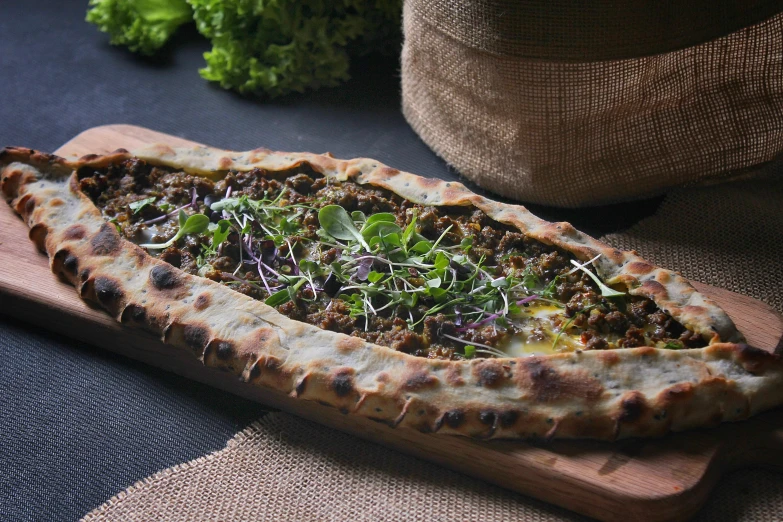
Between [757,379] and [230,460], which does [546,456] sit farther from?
[230,460]

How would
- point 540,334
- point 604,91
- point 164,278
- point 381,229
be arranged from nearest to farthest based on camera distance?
point 540,334 → point 164,278 → point 381,229 → point 604,91

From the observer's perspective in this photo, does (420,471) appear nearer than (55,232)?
Yes

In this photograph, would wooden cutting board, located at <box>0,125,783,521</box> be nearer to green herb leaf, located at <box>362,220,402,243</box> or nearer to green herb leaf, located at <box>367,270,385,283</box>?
green herb leaf, located at <box>367,270,385,283</box>

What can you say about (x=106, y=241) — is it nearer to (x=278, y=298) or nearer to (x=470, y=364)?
(x=278, y=298)

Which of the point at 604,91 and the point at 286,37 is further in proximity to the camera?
the point at 286,37

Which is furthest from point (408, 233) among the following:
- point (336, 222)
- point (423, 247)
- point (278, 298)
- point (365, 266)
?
point (278, 298)

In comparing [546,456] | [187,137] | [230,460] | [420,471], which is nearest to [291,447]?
[230,460]

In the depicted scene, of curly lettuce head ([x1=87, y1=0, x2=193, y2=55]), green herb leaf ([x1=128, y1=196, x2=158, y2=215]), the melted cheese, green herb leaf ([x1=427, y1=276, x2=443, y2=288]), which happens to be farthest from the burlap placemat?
curly lettuce head ([x1=87, y1=0, x2=193, y2=55])
